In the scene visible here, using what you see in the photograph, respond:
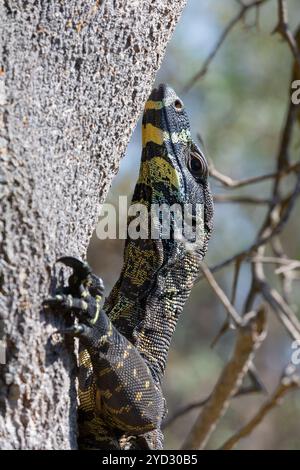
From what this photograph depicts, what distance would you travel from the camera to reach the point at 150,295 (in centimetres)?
449

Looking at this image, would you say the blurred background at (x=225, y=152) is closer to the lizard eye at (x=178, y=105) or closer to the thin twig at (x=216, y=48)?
the thin twig at (x=216, y=48)

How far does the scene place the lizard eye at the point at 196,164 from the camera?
4.67 m

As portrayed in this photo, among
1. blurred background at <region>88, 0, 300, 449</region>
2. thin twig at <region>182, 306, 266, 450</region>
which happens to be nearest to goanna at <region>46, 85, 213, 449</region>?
thin twig at <region>182, 306, 266, 450</region>

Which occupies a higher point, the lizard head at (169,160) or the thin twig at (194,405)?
the lizard head at (169,160)

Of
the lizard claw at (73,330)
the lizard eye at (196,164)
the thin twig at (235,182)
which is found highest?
the lizard eye at (196,164)

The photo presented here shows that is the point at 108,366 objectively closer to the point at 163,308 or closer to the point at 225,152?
the point at 163,308

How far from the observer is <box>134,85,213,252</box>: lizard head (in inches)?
178

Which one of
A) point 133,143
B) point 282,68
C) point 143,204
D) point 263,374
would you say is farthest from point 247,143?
point 143,204

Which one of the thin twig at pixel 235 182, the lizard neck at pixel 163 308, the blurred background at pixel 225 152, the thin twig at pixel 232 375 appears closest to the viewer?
the lizard neck at pixel 163 308

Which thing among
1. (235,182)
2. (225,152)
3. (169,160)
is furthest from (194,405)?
(225,152)

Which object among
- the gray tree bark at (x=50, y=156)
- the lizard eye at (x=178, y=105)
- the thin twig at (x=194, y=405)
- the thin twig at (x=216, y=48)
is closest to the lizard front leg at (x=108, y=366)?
the gray tree bark at (x=50, y=156)

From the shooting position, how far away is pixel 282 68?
44.8 ft

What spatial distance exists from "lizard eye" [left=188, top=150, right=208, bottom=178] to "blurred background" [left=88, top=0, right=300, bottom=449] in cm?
615

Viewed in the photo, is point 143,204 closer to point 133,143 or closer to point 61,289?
point 61,289
